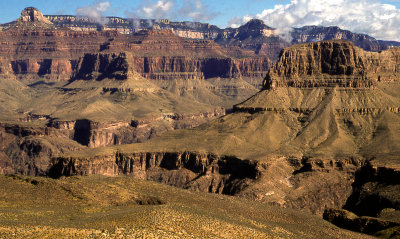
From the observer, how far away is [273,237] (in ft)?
218

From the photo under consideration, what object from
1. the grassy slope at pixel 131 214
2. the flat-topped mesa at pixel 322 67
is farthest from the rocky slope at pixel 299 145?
the grassy slope at pixel 131 214

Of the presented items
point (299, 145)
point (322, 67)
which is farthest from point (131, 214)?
point (322, 67)

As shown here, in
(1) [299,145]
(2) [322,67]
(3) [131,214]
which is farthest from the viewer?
(2) [322,67]

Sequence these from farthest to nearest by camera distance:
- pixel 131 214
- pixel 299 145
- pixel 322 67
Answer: pixel 322 67 → pixel 299 145 → pixel 131 214

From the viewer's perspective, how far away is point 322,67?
581 ft

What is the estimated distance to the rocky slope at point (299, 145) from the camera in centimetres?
12488

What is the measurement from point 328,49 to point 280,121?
33594mm

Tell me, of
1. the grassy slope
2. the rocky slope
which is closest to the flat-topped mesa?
the rocky slope

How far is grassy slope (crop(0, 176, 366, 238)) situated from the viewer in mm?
56938

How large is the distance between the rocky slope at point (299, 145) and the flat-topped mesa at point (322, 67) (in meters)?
0.33

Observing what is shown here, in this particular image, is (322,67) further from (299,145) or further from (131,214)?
(131,214)

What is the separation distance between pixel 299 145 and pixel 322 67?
41.8 metres

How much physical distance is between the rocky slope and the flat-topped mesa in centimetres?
33

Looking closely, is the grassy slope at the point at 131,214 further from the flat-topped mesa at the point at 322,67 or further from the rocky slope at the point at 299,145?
the flat-topped mesa at the point at 322,67
